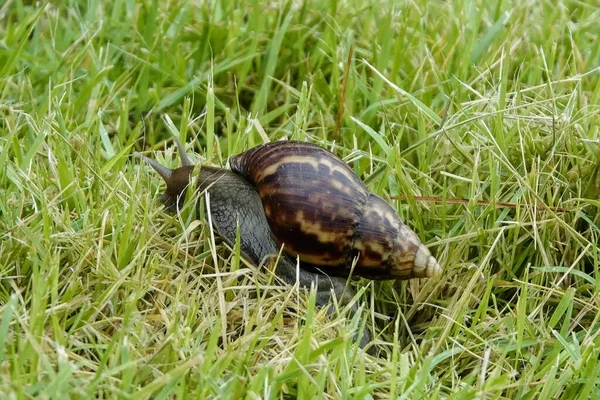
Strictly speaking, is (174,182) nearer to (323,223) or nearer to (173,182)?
(173,182)

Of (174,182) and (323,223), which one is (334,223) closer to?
(323,223)

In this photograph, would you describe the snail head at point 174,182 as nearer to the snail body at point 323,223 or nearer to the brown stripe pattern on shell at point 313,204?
the snail body at point 323,223

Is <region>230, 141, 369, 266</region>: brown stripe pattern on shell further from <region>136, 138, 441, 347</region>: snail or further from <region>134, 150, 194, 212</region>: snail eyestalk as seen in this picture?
<region>134, 150, 194, 212</region>: snail eyestalk

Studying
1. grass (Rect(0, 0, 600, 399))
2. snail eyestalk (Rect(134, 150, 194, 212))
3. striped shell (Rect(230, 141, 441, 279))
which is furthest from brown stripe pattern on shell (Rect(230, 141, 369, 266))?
snail eyestalk (Rect(134, 150, 194, 212))

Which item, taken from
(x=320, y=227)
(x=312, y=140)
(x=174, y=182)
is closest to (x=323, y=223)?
(x=320, y=227)

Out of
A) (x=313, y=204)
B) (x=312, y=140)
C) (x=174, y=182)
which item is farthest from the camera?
(x=312, y=140)

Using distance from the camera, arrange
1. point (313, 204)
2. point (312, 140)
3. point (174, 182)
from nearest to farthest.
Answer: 1. point (313, 204)
2. point (174, 182)
3. point (312, 140)

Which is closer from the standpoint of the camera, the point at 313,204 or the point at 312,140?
the point at 313,204
